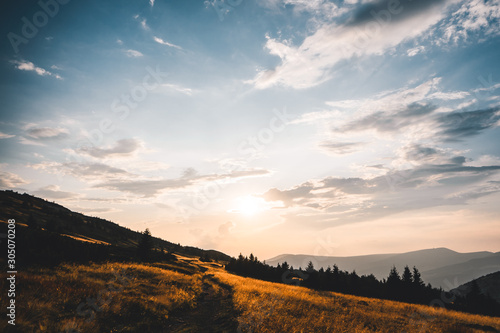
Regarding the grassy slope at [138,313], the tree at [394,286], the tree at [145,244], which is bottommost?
the tree at [394,286]

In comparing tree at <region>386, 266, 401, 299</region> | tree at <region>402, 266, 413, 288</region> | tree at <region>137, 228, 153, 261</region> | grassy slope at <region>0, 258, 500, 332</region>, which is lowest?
tree at <region>386, 266, 401, 299</region>

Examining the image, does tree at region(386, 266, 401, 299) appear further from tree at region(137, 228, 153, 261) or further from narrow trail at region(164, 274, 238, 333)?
narrow trail at region(164, 274, 238, 333)

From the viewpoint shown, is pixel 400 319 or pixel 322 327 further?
pixel 400 319

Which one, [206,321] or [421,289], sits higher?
[206,321]

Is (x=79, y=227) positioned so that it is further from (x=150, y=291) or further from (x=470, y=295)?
(x=470, y=295)

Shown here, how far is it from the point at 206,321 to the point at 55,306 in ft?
22.7

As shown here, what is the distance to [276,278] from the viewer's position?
68625mm

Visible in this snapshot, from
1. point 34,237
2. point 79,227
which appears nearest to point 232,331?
point 34,237

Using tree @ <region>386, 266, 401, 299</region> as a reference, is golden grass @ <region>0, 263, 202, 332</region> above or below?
above

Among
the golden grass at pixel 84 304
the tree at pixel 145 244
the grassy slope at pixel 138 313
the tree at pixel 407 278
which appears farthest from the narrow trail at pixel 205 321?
the tree at pixel 407 278

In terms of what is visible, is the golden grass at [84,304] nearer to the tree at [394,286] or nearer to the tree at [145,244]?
the tree at [145,244]

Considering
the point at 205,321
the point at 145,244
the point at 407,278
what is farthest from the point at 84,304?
the point at 407,278

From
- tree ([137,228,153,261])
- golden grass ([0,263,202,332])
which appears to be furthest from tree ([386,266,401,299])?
golden grass ([0,263,202,332])

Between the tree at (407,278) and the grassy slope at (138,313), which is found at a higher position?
the grassy slope at (138,313)
